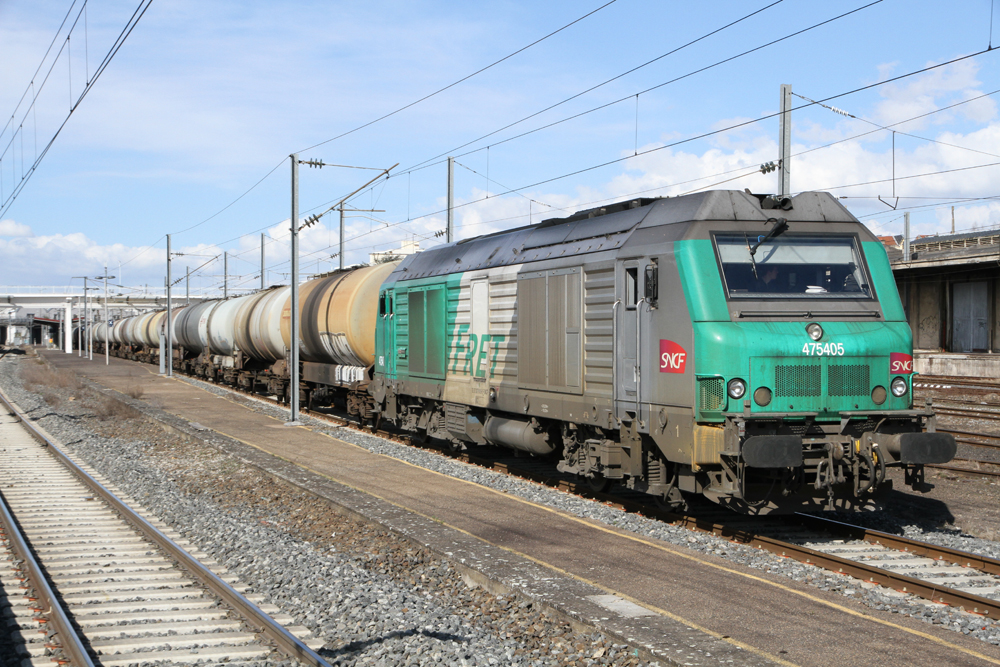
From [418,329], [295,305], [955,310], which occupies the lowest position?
[418,329]

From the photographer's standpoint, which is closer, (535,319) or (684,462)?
(684,462)

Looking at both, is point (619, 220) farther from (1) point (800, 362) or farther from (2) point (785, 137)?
(2) point (785, 137)

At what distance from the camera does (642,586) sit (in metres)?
8.27

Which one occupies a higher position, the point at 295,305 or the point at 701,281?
the point at 295,305

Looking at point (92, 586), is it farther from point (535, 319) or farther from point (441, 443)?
point (441, 443)

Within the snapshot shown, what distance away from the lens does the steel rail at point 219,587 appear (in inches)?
276

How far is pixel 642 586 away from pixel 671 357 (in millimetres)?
3009

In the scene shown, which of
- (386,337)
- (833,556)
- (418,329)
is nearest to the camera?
(833,556)

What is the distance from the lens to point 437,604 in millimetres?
8359

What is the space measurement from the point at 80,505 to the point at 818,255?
1136 cm

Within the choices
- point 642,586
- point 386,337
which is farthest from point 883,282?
point 386,337

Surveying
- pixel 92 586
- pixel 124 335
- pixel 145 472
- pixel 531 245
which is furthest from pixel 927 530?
pixel 124 335

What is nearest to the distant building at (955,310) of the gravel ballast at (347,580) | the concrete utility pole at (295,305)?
the concrete utility pole at (295,305)

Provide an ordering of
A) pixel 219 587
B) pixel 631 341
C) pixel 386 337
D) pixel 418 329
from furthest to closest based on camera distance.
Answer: pixel 386 337 → pixel 418 329 → pixel 631 341 → pixel 219 587
